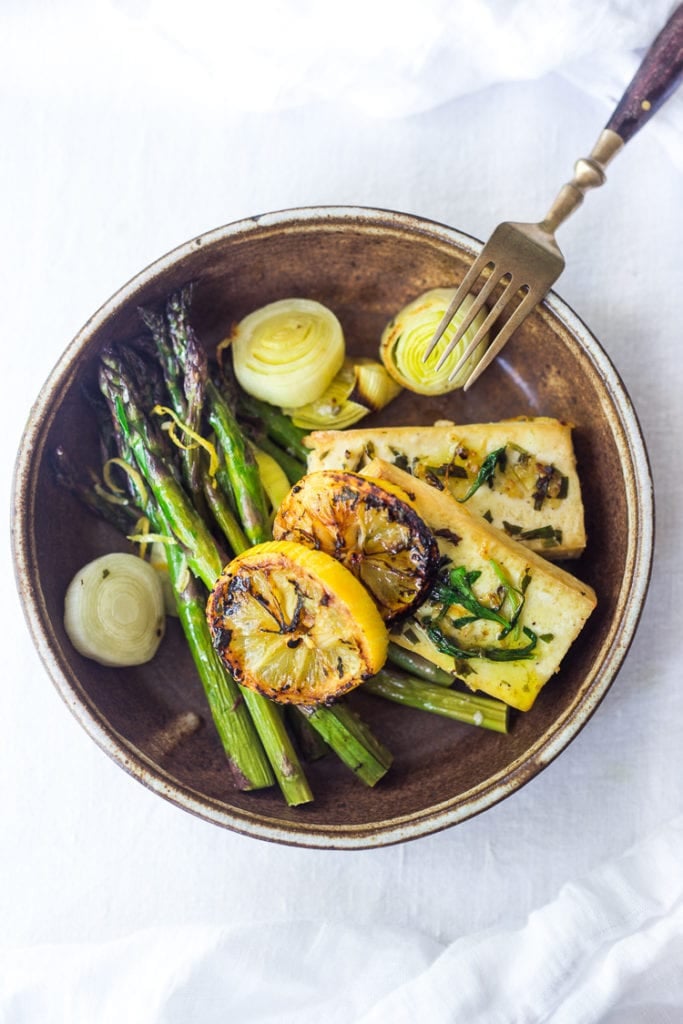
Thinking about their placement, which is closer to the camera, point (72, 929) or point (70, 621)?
point (70, 621)

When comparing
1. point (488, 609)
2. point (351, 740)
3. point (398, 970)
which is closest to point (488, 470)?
point (488, 609)

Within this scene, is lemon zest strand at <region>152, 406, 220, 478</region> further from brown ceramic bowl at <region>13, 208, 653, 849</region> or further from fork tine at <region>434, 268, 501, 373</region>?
fork tine at <region>434, 268, 501, 373</region>

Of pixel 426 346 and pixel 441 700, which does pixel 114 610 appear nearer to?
pixel 441 700

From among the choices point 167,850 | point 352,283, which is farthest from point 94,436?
point 167,850

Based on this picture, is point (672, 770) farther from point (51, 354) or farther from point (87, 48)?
point (87, 48)

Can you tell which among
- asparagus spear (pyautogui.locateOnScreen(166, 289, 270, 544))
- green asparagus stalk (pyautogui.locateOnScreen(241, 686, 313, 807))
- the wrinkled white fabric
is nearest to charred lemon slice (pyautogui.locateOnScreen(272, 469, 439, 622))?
asparagus spear (pyautogui.locateOnScreen(166, 289, 270, 544))

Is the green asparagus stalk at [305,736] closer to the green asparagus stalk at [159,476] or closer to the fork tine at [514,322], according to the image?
the green asparagus stalk at [159,476]

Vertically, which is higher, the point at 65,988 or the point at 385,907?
the point at 385,907
